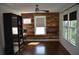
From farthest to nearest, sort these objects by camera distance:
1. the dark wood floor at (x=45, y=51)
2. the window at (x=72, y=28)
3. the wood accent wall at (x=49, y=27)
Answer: the wood accent wall at (x=49, y=27) < the dark wood floor at (x=45, y=51) < the window at (x=72, y=28)

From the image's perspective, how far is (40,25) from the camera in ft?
27.4

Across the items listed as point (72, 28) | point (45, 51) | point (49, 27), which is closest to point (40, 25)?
point (49, 27)

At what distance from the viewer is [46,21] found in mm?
8203

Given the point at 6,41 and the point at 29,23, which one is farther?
the point at 29,23

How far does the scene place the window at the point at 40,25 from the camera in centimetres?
825

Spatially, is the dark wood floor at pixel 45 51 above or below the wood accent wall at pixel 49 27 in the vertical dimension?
below

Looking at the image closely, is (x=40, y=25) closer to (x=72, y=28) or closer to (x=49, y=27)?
(x=49, y=27)

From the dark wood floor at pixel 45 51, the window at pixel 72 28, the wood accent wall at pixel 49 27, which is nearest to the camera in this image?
the window at pixel 72 28

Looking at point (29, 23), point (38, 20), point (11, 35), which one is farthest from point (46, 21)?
point (11, 35)

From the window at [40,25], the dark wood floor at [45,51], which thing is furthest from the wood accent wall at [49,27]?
the dark wood floor at [45,51]

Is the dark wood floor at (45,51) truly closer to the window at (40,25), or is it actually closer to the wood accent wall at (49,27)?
the wood accent wall at (49,27)

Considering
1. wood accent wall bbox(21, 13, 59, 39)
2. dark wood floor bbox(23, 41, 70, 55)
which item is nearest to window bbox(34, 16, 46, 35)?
wood accent wall bbox(21, 13, 59, 39)
